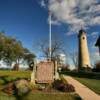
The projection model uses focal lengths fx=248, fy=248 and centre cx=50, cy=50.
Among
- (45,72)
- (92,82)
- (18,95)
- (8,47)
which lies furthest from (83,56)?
(18,95)

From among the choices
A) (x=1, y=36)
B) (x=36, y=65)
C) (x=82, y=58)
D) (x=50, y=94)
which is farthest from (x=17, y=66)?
(x=50, y=94)

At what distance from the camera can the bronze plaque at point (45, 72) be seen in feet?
77.4

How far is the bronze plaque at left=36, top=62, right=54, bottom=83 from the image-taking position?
77.4 feet

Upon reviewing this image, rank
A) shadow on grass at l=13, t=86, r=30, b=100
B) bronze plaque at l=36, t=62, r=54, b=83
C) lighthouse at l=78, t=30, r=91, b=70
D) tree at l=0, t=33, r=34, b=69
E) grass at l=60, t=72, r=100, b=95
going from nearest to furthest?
shadow on grass at l=13, t=86, r=30, b=100
grass at l=60, t=72, r=100, b=95
bronze plaque at l=36, t=62, r=54, b=83
tree at l=0, t=33, r=34, b=69
lighthouse at l=78, t=30, r=91, b=70

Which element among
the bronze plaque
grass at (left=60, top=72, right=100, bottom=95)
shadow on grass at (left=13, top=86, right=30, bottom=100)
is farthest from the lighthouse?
shadow on grass at (left=13, top=86, right=30, bottom=100)

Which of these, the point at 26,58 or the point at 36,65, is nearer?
the point at 36,65

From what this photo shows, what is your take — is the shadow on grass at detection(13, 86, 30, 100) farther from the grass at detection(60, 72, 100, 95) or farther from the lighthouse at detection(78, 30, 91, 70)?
the lighthouse at detection(78, 30, 91, 70)

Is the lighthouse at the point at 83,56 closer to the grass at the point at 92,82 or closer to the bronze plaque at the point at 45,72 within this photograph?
the grass at the point at 92,82

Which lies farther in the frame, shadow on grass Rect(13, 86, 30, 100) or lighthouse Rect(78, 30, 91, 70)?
lighthouse Rect(78, 30, 91, 70)

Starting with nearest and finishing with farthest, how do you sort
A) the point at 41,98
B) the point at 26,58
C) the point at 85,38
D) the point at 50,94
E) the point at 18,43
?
the point at 41,98
the point at 50,94
the point at 18,43
the point at 85,38
the point at 26,58

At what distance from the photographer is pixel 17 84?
1873 centimetres

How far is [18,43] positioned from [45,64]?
57.6 meters

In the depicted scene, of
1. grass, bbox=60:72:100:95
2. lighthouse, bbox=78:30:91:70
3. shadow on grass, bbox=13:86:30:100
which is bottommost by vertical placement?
shadow on grass, bbox=13:86:30:100

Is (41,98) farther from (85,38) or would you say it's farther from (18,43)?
(85,38)
